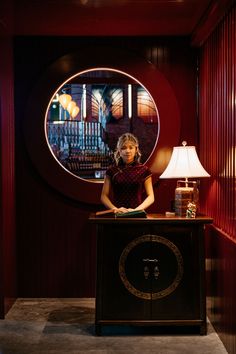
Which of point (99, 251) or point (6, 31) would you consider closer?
point (99, 251)

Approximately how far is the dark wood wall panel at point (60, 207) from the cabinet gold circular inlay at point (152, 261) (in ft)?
3.55

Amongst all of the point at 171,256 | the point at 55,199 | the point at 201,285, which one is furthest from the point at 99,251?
the point at 55,199

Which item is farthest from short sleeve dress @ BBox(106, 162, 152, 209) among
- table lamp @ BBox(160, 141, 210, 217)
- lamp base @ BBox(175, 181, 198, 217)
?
lamp base @ BBox(175, 181, 198, 217)

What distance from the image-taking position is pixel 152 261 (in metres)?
4.03

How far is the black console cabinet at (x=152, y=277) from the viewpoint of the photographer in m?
4.03

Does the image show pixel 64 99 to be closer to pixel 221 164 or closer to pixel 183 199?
pixel 183 199

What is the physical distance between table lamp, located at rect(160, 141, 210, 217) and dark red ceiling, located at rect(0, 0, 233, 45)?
3.45 ft

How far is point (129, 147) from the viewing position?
171 inches

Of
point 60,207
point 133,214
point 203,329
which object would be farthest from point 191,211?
point 60,207

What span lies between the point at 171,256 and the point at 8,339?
1.37 m

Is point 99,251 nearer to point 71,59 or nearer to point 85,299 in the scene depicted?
point 85,299

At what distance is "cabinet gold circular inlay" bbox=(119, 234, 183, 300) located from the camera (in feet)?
13.2

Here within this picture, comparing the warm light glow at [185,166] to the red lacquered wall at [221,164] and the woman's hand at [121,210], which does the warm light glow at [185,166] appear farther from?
the woman's hand at [121,210]

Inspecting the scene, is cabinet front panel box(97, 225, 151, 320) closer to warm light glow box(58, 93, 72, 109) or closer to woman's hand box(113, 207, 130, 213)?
woman's hand box(113, 207, 130, 213)
